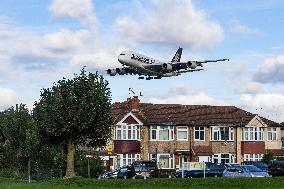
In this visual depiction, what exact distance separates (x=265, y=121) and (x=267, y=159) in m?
8.58

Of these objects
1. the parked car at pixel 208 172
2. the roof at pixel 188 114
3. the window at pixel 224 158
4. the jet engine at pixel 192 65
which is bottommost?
the parked car at pixel 208 172

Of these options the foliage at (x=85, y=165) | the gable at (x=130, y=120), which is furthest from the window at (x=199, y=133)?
the foliage at (x=85, y=165)

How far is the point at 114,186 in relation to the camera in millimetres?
53344

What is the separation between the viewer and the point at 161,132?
301ft

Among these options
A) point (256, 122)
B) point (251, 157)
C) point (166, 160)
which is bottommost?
point (166, 160)

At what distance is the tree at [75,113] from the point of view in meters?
62.1

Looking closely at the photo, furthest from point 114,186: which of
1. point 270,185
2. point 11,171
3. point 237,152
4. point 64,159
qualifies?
point 237,152

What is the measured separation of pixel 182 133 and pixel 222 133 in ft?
19.0

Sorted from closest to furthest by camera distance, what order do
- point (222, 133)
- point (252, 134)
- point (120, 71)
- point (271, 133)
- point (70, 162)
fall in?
point (120, 71) → point (70, 162) → point (222, 133) → point (252, 134) → point (271, 133)

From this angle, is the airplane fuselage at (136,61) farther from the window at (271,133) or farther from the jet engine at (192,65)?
the window at (271,133)

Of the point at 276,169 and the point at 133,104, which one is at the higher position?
the point at 133,104

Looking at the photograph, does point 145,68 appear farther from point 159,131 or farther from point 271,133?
point 271,133

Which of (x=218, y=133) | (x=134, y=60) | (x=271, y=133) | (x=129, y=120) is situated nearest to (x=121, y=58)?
(x=134, y=60)

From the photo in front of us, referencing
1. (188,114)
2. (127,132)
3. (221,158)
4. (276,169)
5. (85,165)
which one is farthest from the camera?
(188,114)
